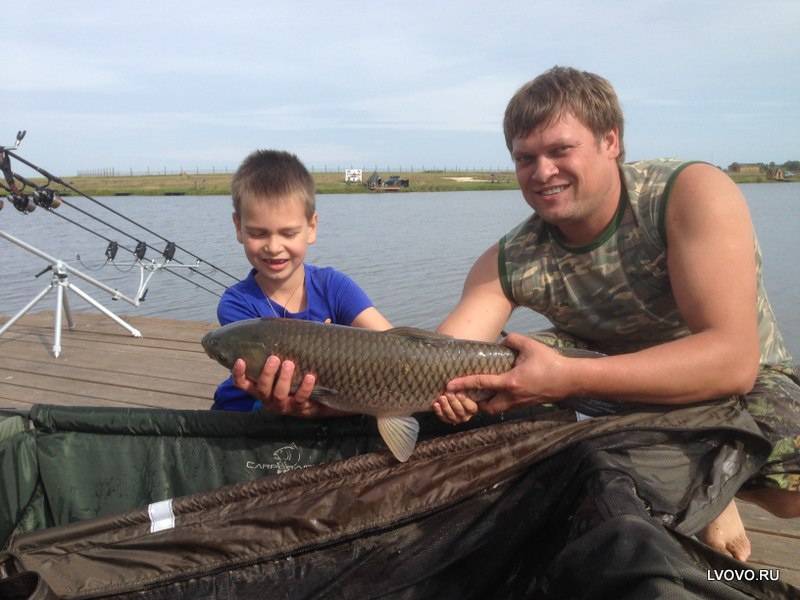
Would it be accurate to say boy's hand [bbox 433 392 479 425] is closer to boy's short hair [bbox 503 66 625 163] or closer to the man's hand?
the man's hand

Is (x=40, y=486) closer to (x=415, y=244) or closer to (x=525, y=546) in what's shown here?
(x=525, y=546)

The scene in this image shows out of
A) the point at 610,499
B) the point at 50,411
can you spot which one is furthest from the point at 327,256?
the point at 610,499

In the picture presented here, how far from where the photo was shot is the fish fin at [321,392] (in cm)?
224

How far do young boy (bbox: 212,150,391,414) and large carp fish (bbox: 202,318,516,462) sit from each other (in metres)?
0.41

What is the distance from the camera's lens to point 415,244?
17.2m

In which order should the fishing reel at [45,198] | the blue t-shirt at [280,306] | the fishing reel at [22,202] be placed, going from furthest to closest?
the fishing reel at [45,198] → the fishing reel at [22,202] → the blue t-shirt at [280,306]

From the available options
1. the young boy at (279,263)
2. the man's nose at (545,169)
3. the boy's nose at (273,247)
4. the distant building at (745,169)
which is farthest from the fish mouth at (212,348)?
the distant building at (745,169)

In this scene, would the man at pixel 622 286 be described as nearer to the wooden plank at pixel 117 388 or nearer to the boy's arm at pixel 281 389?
the boy's arm at pixel 281 389

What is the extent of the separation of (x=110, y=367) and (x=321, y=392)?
3.38 metres

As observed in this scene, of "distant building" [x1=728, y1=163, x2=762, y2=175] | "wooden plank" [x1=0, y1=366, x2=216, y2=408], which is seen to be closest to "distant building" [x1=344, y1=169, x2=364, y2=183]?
"distant building" [x1=728, y1=163, x2=762, y2=175]

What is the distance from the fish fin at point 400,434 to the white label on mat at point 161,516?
0.69 m

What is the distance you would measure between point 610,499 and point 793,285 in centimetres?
1167

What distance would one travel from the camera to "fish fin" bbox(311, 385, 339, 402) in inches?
88.3

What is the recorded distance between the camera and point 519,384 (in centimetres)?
206
